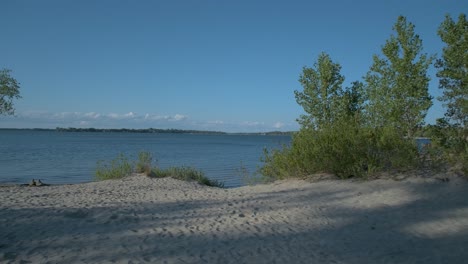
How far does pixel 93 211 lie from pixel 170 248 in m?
3.01

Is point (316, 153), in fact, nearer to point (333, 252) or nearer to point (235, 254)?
point (333, 252)

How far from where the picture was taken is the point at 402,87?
1412 centimetres

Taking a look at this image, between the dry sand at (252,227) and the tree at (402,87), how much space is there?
3.69m

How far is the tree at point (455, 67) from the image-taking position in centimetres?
1141

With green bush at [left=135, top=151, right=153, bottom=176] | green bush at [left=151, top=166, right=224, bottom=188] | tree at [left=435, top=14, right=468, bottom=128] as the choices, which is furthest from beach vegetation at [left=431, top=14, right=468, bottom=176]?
green bush at [left=135, top=151, right=153, bottom=176]

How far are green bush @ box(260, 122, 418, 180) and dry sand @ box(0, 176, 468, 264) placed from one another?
3.01 feet

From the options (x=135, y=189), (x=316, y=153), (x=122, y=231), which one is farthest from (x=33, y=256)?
(x=316, y=153)

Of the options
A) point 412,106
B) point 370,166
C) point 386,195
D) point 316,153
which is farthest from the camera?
point 412,106

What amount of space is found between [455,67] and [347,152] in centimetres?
436

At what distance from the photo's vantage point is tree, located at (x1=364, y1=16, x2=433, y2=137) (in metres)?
13.9

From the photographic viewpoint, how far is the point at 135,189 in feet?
43.8

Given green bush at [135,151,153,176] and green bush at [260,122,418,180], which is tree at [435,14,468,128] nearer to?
green bush at [260,122,418,180]

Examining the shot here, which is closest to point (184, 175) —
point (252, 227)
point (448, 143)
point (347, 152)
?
point (347, 152)

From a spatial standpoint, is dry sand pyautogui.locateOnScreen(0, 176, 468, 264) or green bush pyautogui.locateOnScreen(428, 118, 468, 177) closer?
dry sand pyautogui.locateOnScreen(0, 176, 468, 264)
